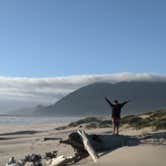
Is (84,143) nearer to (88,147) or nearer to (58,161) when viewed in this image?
(88,147)

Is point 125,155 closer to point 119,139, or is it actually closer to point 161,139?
point 119,139

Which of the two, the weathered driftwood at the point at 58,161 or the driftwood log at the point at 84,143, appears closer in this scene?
the weathered driftwood at the point at 58,161

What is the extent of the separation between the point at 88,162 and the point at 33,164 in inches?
74.9

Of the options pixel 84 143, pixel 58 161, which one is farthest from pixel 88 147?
pixel 58 161

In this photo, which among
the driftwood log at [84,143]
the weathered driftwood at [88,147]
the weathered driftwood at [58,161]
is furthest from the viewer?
the driftwood log at [84,143]

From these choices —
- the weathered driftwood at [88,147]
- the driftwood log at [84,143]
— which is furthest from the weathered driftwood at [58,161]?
the weathered driftwood at [88,147]

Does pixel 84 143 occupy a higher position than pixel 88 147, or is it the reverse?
pixel 84 143

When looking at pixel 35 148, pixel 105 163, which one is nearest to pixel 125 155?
pixel 105 163

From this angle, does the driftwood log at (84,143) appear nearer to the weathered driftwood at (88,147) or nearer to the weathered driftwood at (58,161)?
the weathered driftwood at (88,147)

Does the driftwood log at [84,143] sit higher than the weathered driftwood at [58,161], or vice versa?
the driftwood log at [84,143]

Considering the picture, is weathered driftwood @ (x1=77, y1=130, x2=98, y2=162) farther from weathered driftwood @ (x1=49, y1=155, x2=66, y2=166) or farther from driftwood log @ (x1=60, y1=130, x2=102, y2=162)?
weathered driftwood @ (x1=49, y1=155, x2=66, y2=166)

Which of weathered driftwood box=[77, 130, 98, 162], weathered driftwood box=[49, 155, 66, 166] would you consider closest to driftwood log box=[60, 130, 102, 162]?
weathered driftwood box=[77, 130, 98, 162]

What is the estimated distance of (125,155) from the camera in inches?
488

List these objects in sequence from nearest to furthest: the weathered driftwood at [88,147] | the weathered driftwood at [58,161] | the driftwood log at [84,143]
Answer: the weathered driftwood at [88,147] → the weathered driftwood at [58,161] → the driftwood log at [84,143]
